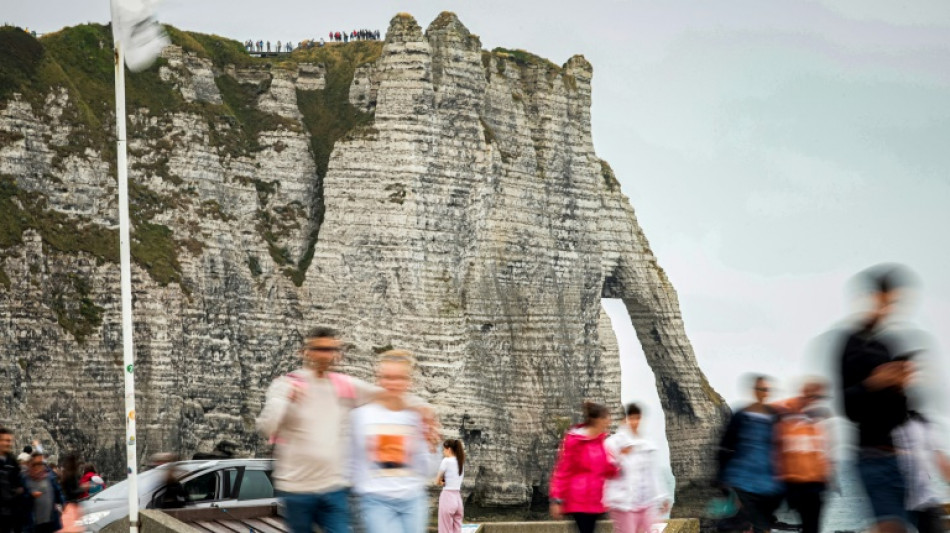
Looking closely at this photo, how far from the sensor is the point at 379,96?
259 ft

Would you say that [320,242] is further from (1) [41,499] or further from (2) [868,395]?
(2) [868,395]

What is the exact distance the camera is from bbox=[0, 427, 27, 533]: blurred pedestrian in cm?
1955

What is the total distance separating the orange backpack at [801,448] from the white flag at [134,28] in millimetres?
9855

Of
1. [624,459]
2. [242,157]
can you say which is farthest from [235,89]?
[624,459]

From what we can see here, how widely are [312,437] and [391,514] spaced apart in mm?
885

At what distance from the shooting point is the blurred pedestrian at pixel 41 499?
795 inches

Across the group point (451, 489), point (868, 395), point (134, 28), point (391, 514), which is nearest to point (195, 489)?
point (451, 489)

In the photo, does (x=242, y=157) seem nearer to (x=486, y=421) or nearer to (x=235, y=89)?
(x=235, y=89)

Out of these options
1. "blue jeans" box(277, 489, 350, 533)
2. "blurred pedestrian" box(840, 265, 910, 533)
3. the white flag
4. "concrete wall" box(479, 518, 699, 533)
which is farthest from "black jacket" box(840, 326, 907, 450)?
the white flag

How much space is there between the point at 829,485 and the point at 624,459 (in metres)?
3.31

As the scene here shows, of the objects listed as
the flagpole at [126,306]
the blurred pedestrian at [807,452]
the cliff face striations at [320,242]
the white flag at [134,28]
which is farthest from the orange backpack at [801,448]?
the cliff face striations at [320,242]

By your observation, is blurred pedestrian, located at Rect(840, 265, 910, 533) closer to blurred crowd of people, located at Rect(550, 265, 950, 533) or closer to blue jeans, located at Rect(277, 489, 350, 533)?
blurred crowd of people, located at Rect(550, 265, 950, 533)

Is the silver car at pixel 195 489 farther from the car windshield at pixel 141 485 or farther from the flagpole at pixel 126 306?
the flagpole at pixel 126 306

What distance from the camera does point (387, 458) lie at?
1386 centimetres
